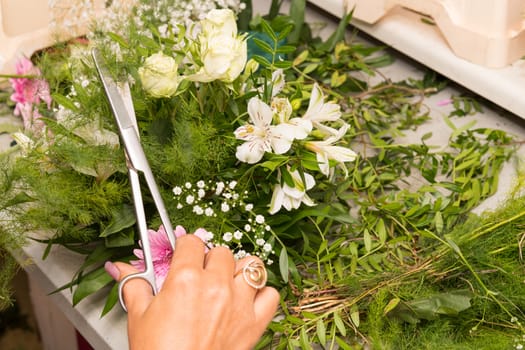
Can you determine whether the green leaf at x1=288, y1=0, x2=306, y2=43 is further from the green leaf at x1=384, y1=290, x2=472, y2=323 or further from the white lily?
the green leaf at x1=384, y1=290, x2=472, y2=323

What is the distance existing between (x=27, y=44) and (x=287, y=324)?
0.51 metres

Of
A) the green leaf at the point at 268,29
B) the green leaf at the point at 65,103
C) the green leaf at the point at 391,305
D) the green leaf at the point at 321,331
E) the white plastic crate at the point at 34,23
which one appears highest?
the green leaf at the point at 268,29

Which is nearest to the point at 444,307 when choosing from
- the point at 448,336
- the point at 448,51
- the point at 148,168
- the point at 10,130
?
the point at 448,336

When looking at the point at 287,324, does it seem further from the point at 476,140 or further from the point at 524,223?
the point at 476,140

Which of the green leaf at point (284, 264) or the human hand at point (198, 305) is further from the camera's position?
the green leaf at point (284, 264)

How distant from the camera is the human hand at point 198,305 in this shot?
0.52m

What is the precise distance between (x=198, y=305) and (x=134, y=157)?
0.14m

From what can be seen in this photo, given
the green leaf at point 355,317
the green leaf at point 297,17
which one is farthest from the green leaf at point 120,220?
the green leaf at point 297,17

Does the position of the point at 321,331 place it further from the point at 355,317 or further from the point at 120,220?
the point at 120,220

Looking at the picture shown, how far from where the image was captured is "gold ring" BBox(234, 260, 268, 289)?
0.57m

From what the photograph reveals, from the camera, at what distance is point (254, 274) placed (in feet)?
1.90

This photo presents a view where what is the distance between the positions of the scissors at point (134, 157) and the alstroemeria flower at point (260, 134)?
84 mm

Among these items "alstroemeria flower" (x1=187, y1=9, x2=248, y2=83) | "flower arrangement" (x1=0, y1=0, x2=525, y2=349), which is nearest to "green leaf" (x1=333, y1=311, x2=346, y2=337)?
"flower arrangement" (x1=0, y1=0, x2=525, y2=349)

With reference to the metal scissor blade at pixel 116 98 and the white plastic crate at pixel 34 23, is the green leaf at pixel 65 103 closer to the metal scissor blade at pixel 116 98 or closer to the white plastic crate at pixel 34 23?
the metal scissor blade at pixel 116 98
